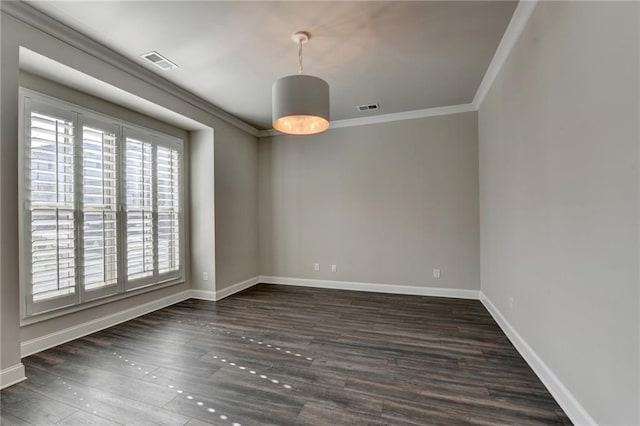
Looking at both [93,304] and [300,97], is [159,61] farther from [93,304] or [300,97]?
[93,304]

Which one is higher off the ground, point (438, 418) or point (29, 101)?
point (29, 101)

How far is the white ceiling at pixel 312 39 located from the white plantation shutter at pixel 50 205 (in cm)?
96

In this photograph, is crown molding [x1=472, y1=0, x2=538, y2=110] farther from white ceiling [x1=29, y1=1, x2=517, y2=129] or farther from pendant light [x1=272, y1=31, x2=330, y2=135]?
pendant light [x1=272, y1=31, x2=330, y2=135]

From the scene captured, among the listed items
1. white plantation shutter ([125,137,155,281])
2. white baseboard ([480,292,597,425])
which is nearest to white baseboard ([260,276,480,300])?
white baseboard ([480,292,597,425])

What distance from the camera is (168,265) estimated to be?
13.5 ft

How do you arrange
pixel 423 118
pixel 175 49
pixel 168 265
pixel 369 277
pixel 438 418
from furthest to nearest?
1. pixel 369 277
2. pixel 423 118
3. pixel 168 265
4. pixel 175 49
5. pixel 438 418

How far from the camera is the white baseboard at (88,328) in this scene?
2604 millimetres

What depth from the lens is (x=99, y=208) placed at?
3160mm

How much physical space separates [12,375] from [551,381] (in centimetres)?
400

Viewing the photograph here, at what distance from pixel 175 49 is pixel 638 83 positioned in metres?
3.37

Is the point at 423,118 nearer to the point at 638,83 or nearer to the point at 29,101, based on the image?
Result: the point at 638,83

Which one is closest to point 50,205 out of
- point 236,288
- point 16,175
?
point 16,175

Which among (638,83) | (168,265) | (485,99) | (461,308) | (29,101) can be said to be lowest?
(461,308)

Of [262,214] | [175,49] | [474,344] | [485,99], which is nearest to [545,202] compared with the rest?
[474,344]
